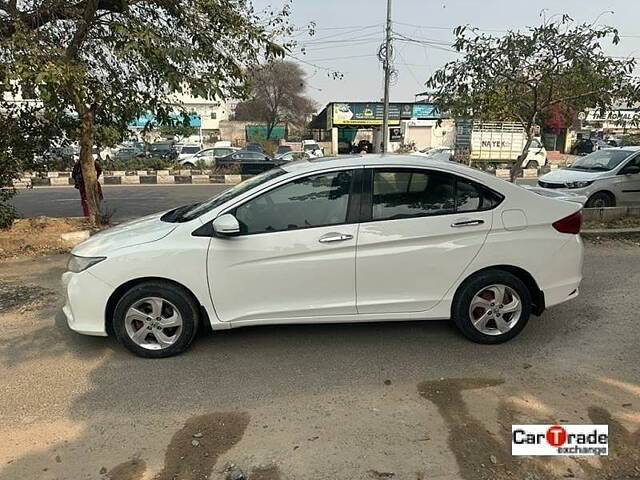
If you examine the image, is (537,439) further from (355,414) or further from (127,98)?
(127,98)

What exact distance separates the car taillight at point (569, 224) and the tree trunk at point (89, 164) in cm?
705

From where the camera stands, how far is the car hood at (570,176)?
10155 millimetres

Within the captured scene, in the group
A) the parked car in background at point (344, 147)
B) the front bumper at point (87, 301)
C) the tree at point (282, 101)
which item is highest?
the tree at point (282, 101)

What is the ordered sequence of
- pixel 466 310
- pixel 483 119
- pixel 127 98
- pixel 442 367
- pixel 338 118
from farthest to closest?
pixel 338 118 < pixel 483 119 < pixel 127 98 < pixel 466 310 < pixel 442 367

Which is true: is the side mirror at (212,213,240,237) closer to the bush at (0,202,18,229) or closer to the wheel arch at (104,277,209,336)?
the wheel arch at (104,277,209,336)

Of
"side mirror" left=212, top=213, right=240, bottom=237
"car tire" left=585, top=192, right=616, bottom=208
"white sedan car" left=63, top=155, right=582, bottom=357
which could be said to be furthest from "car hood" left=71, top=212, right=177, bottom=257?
"car tire" left=585, top=192, right=616, bottom=208

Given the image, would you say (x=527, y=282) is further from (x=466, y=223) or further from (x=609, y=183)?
(x=609, y=183)

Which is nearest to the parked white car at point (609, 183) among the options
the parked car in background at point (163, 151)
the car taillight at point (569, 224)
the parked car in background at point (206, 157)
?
the car taillight at point (569, 224)

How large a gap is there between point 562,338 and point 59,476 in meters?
3.83

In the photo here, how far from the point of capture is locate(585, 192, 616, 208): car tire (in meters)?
10.1

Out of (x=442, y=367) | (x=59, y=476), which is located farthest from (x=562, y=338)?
(x=59, y=476)

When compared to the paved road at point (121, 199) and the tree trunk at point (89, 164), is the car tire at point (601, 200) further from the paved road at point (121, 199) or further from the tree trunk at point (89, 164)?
the paved road at point (121, 199)

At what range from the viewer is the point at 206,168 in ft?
84.8
